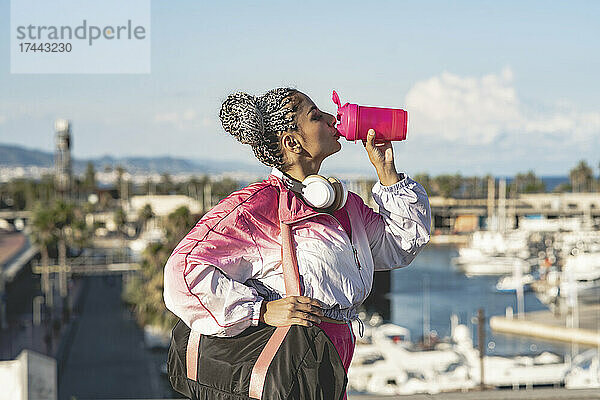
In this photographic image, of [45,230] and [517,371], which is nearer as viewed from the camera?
[517,371]

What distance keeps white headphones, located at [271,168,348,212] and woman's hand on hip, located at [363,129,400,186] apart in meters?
0.11

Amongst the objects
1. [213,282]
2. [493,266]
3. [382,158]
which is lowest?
[493,266]

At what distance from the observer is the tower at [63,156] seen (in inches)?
2613

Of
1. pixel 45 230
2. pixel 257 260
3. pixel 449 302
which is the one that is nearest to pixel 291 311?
pixel 257 260

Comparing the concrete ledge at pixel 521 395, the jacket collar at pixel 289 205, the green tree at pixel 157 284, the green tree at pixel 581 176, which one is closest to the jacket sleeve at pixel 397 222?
the jacket collar at pixel 289 205

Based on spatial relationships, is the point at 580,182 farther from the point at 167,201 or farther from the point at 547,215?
the point at 167,201

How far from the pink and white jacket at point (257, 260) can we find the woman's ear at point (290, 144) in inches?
2.7

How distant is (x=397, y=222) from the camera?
187 cm

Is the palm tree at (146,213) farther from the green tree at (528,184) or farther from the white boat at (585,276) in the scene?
the green tree at (528,184)

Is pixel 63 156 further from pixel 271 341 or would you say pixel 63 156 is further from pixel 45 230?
pixel 271 341

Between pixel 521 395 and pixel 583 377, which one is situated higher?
pixel 521 395

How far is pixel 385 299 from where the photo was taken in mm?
37844

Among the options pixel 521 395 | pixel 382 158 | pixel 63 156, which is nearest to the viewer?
pixel 382 158

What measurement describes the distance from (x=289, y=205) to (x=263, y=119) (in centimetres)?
21
